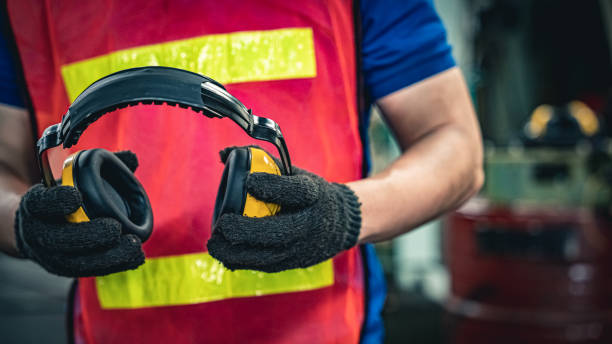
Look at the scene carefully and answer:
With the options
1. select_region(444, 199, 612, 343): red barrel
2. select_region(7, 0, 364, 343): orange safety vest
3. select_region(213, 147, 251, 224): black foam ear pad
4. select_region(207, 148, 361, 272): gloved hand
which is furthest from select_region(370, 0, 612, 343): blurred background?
select_region(213, 147, 251, 224): black foam ear pad

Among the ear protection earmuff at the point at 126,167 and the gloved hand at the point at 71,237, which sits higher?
the ear protection earmuff at the point at 126,167

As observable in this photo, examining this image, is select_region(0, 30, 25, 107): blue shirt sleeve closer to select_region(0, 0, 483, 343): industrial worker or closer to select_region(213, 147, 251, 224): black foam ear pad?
select_region(0, 0, 483, 343): industrial worker

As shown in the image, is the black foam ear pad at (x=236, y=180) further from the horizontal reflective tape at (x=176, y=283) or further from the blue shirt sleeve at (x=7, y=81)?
the blue shirt sleeve at (x=7, y=81)

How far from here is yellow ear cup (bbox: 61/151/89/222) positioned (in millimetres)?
332

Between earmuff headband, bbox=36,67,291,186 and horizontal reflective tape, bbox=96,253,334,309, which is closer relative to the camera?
earmuff headband, bbox=36,67,291,186

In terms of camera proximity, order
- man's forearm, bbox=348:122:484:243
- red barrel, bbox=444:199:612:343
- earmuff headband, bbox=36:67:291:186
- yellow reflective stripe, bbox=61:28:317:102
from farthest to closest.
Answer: red barrel, bbox=444:199:612:343, man's forearm, bbox=348:122:484:243, yellow reflective stripe, bbox=61:28:317:102, earmuff headband, bbox=36:67:291:186

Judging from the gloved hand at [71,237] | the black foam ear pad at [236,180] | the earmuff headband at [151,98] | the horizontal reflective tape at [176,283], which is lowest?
the horizontal reflective tape at [176,283]

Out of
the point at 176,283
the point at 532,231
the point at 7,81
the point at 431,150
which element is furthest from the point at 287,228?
the point at 532,231

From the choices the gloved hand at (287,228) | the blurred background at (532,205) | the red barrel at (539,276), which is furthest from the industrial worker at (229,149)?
the red barrel at (539,276)

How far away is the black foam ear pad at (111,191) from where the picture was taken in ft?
1.06

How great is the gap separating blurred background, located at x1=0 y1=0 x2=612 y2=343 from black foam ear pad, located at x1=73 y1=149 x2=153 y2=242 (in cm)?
105

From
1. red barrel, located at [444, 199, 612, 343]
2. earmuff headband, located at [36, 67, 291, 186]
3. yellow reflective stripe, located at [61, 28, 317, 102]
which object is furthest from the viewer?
red barrel, located at [444, 199, 612, 343]

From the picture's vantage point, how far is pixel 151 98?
11.0 inches

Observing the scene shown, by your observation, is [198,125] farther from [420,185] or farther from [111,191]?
[420,185]
